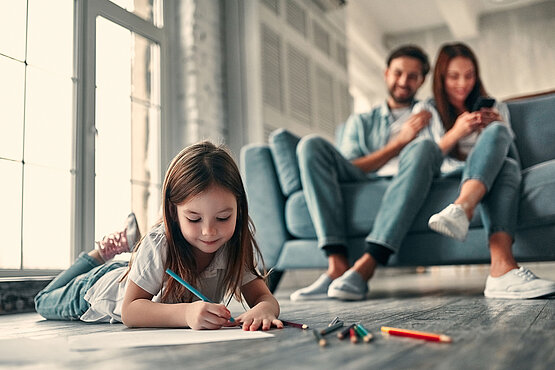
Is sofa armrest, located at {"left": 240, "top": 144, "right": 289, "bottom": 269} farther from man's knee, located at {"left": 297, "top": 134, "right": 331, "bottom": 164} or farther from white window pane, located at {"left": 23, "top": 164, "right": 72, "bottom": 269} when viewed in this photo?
white window pane, located at {"left": 23, "top": 164, "right": 72, "bottom": 269}

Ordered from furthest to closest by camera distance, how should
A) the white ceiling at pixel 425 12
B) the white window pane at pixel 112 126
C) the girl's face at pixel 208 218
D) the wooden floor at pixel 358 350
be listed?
the white ceiling at pixel 425 12
the white window pane at pixel 112 126
the girl's face at pixel 208 218
the wooden floor at pixel 358 350

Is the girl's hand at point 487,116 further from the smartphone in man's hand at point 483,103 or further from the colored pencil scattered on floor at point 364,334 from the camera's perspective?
the colored pencil scattered on floor at point 364,334

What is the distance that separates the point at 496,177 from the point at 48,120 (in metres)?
1.76

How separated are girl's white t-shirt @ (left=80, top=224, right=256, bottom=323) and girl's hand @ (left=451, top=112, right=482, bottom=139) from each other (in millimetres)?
1232

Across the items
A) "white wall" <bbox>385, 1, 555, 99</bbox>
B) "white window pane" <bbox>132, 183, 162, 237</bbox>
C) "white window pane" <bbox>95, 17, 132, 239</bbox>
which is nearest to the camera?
"white window pane" <bbox>95, 17, 132, 239</bbox>

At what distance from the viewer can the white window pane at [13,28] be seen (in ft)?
7.11

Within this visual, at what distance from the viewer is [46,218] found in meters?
2.25

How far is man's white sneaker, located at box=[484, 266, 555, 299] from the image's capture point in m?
1.57

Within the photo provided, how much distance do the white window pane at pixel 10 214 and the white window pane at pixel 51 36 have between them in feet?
1.57

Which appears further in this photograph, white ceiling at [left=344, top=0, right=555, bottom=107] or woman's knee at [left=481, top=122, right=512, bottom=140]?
white ceiling at [left=344, top=0, right=555, bottom=107]

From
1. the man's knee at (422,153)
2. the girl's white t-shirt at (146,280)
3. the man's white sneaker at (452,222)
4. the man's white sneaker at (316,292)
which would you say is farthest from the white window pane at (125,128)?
the man's white sneaker at (452,222)

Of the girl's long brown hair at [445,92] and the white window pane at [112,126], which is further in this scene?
the white window pane at [112,126]

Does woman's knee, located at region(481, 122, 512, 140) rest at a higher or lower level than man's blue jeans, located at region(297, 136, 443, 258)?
higher

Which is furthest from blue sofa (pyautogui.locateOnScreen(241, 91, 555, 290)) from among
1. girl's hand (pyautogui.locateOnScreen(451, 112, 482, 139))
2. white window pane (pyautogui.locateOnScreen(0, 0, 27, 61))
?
white window pane (pyautogui.locateOnScreen(0, 0, 27, 61))
